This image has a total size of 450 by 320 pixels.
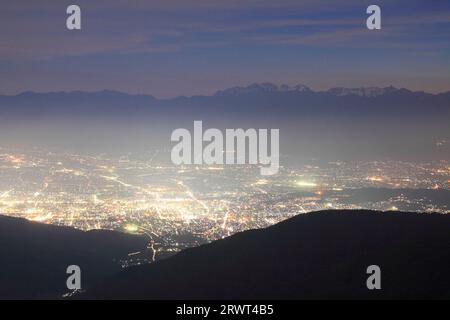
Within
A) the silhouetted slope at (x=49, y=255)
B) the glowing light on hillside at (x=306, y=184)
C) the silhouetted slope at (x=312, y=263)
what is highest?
the silhouetted slope at (x=312, y=263)

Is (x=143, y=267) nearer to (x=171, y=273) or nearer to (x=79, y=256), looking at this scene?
(x=171, y=273)

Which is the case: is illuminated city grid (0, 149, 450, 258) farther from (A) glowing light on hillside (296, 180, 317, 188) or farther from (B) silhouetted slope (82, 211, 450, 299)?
(B) silhouetted slope (82, 211, 450, 299)

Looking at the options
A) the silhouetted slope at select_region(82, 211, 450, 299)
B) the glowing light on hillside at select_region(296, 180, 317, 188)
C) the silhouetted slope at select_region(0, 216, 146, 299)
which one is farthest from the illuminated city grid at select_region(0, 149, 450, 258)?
the silhouetted slope at select_region(82, 211, 450, 299)

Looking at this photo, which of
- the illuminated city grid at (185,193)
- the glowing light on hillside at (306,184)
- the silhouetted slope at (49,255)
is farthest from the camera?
the glowing light on hillside at (306,184)

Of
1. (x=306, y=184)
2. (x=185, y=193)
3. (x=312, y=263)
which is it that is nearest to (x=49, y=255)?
(x=312, y=263)

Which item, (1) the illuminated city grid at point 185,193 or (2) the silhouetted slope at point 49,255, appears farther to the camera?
(1) the illuminated city grid at point 185,193

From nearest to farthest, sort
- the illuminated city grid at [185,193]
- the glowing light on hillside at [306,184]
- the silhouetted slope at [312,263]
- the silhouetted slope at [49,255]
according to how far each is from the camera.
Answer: the silhouetted slope at [312,263]
the silhouetted slope at [49,255]
the illuminated city grid at [185,193]
the glowing light on hillside at [306,184]

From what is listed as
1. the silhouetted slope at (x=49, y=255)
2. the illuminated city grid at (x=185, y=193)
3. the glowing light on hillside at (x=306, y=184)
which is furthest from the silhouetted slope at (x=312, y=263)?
the glowing light on hillside at (x=306, y=184)

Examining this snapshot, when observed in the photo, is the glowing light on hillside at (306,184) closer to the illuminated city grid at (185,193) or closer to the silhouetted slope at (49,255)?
the illuminated city grid at (185,193)

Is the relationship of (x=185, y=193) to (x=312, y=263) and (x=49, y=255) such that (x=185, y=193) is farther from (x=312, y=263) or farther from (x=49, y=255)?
(x=312, y=263)
